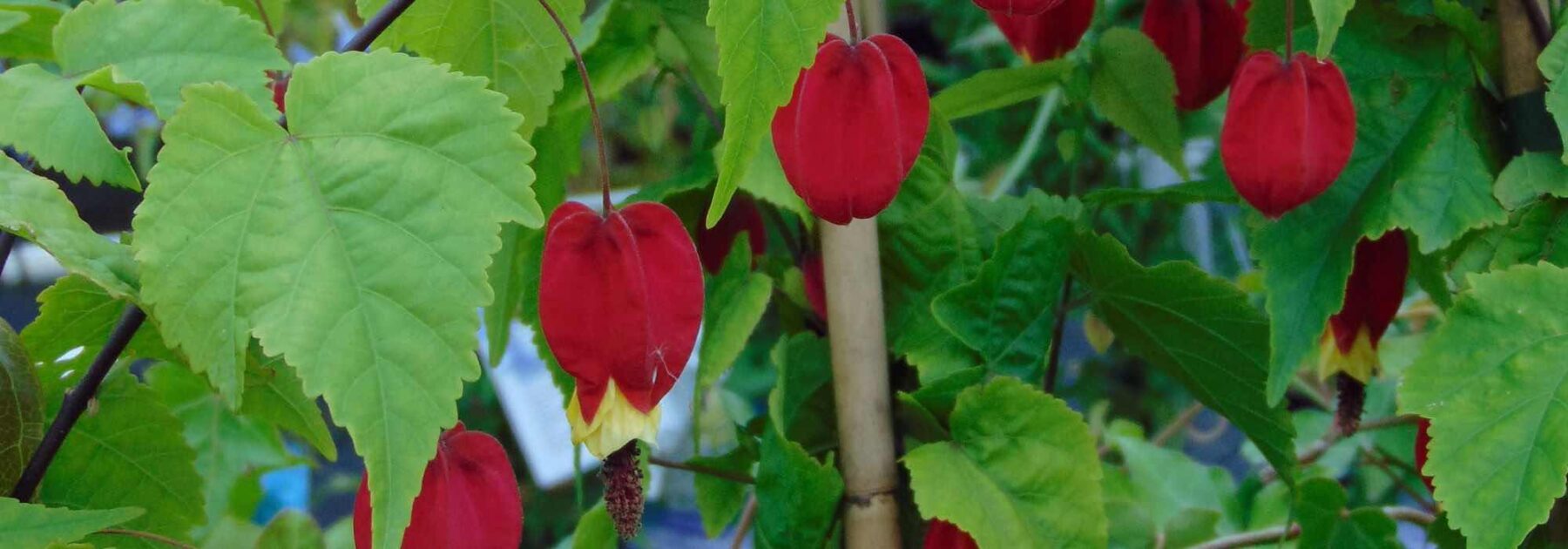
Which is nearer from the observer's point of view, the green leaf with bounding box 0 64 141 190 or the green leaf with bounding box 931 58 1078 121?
the green leaf with bounding box 0 64 141 190

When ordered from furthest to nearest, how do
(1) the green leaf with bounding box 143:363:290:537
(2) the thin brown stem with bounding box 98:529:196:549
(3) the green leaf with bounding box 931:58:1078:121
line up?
(1) the green leaf with bounding box 143:363:290:537, (3) the green leaf with bounding box 931:58:1078:121, (2) the thin brown stem with bounding box 98:529:196:549

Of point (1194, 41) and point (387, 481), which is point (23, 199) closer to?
point (387, 481)

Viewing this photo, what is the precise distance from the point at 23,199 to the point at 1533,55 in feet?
1.45

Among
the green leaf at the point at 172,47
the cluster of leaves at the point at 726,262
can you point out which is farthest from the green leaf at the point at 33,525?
the green leaf at the point at 172,47

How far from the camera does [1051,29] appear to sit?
55cm

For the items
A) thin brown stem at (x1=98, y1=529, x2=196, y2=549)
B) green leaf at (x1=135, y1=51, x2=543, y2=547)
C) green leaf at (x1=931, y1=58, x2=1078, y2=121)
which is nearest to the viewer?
green leaf at (x1=135, y1=51, x2=543, y2=547)

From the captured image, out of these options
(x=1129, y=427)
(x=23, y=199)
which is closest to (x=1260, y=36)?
(x=23, y=199)

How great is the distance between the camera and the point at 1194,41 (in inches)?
22.1

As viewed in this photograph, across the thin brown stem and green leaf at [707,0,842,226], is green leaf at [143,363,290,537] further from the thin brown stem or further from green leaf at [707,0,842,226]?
green leaf at [707,0,842,226]

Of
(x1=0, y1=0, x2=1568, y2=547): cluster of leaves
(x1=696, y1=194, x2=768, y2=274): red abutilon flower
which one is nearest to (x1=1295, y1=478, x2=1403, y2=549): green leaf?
(x1=0, y1=0, x2=1568, y2=547): cluster of leaves

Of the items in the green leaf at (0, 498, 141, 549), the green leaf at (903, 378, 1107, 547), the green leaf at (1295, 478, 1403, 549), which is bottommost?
the green leaf at (1295, 478, 1403, 549)

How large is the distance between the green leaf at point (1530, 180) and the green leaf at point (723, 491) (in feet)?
0.86

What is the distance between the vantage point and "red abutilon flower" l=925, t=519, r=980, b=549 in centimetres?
Result: 47

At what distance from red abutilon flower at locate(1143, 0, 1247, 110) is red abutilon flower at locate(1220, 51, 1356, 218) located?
0.12 m
